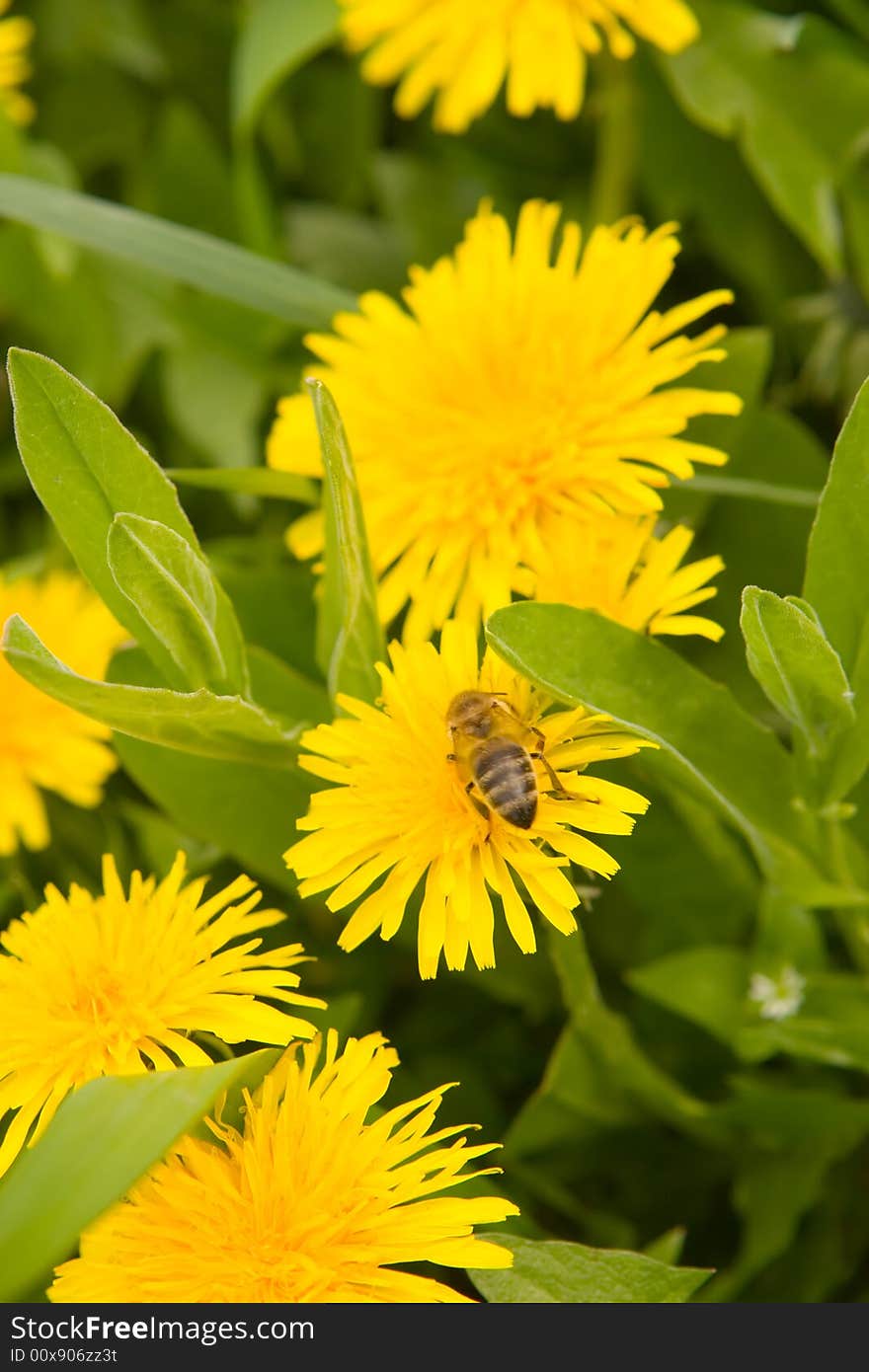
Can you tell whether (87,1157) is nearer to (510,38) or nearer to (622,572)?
(622,572)

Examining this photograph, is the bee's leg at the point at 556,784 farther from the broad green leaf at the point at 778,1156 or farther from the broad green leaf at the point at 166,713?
the broad green leaf at the point at 778,1156

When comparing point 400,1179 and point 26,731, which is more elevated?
point 26,731

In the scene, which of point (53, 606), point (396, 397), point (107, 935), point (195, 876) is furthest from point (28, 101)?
point (107, 935)

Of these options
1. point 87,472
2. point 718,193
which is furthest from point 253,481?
point 718,193

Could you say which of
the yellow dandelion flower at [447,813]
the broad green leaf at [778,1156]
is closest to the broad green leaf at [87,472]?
the yellow dandelion flower at [447,813]

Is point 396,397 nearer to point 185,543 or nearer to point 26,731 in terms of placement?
point 185,543

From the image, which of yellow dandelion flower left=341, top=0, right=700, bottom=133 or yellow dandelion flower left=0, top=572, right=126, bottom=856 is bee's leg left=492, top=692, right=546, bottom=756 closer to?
yellow dandelion flower left=0, top=572, right=126, bottom=856
